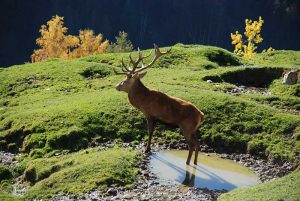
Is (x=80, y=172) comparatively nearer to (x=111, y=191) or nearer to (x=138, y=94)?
(x=111, y=191)

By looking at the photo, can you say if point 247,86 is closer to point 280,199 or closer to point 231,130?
point 231,130

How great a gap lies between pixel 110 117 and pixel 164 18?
5983 inches

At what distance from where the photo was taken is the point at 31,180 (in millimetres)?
15914

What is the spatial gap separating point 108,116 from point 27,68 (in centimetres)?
1139

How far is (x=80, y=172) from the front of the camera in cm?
1500

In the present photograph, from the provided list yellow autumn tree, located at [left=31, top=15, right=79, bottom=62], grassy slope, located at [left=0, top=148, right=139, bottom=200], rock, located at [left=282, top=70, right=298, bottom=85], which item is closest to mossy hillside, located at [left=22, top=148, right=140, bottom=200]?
grassy slope, located at [left=0, top=148, right=139, bottom=200]

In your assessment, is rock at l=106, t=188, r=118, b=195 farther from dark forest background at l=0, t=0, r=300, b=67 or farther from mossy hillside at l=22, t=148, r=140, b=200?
dark forest background at l=0, t=0, r=300, b=67

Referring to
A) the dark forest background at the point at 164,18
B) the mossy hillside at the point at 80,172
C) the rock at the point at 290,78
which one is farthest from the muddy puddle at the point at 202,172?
the dark forest background at the point at 164,18

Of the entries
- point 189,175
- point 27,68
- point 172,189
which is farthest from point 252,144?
point 27,68

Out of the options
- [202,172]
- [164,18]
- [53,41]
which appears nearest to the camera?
[202,172]

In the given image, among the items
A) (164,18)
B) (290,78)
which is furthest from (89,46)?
(164,18)

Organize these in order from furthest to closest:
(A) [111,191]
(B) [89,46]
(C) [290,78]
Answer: (B) [89,46], (C) [290,78], (A) [111,191]

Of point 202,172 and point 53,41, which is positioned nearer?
point 202,172

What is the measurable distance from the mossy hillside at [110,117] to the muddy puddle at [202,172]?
1.44m
